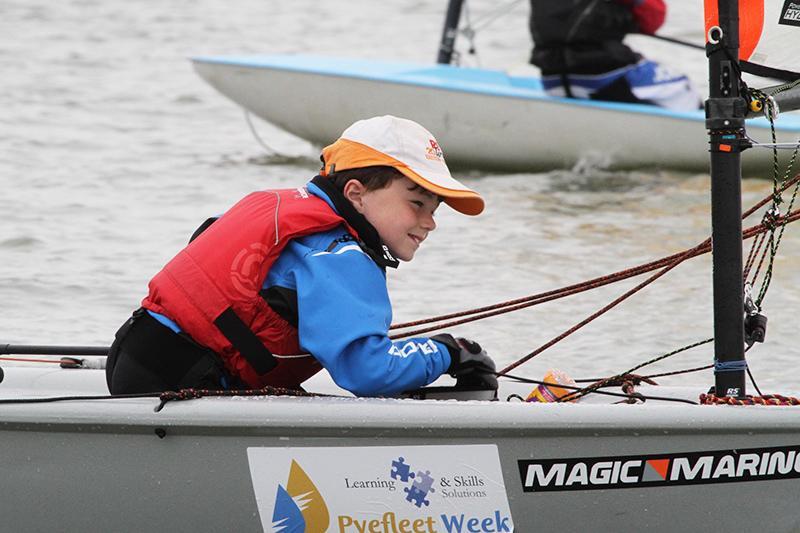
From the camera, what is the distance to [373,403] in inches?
93.7

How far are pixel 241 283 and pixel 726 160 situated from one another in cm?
82

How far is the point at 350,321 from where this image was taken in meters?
2.32

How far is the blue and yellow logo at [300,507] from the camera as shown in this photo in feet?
7.91

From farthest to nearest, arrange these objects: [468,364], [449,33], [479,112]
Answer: [449,33], [479,112], [468,364]

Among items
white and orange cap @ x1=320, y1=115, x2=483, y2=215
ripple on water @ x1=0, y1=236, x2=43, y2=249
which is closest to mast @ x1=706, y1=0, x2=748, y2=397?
white and orange cap @ x1=320, y1=115, x2=483, y2=215

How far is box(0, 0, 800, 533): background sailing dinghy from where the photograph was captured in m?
2.32

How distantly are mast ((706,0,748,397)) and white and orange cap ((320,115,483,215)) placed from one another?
416mm

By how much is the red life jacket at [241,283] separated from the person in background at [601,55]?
449 centimetres

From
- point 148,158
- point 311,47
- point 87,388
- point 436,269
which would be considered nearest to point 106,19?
point 311,47

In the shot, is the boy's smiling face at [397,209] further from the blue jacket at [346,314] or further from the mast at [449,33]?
the mast at [449,33]

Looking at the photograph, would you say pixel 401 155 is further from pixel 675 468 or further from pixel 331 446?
pixel 675 468

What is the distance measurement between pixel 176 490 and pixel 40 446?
0.83 ft

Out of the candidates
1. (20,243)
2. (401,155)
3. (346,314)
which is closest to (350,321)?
(346,314)

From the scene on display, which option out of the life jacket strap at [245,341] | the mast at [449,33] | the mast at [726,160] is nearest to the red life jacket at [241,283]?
the life jacket strap at [245,341]
